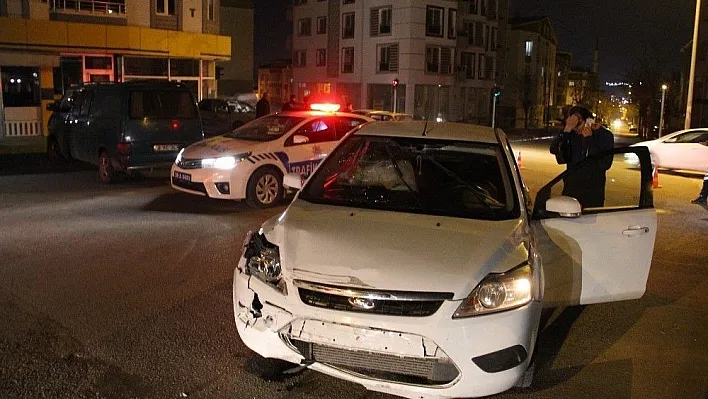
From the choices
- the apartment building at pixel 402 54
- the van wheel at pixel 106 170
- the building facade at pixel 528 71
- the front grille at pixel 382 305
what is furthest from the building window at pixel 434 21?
the front grille at pixel 382 305

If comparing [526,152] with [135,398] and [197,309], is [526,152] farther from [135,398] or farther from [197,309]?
[135,398]

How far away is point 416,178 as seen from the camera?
550cm

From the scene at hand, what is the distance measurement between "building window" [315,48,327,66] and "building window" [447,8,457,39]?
10.9 m

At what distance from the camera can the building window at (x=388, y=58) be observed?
1961 inches

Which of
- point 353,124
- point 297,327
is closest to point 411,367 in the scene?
point 297,327

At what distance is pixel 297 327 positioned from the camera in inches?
151

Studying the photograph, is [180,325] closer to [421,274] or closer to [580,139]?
[421,274]

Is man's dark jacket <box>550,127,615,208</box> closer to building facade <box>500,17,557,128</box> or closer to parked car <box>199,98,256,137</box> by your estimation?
parked car <box>199,98,256,137</box>

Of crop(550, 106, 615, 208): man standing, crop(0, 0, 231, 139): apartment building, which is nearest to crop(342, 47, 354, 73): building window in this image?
crop(0, 0, 231, 139): apartment building

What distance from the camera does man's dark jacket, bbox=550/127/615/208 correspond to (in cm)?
665

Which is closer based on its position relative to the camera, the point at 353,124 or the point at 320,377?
the point at 320,377

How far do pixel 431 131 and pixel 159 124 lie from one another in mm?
8302

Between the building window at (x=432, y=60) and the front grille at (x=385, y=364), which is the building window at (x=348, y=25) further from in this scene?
the front grille at (x=385, y=364)

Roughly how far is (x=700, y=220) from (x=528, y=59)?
61.5 m
